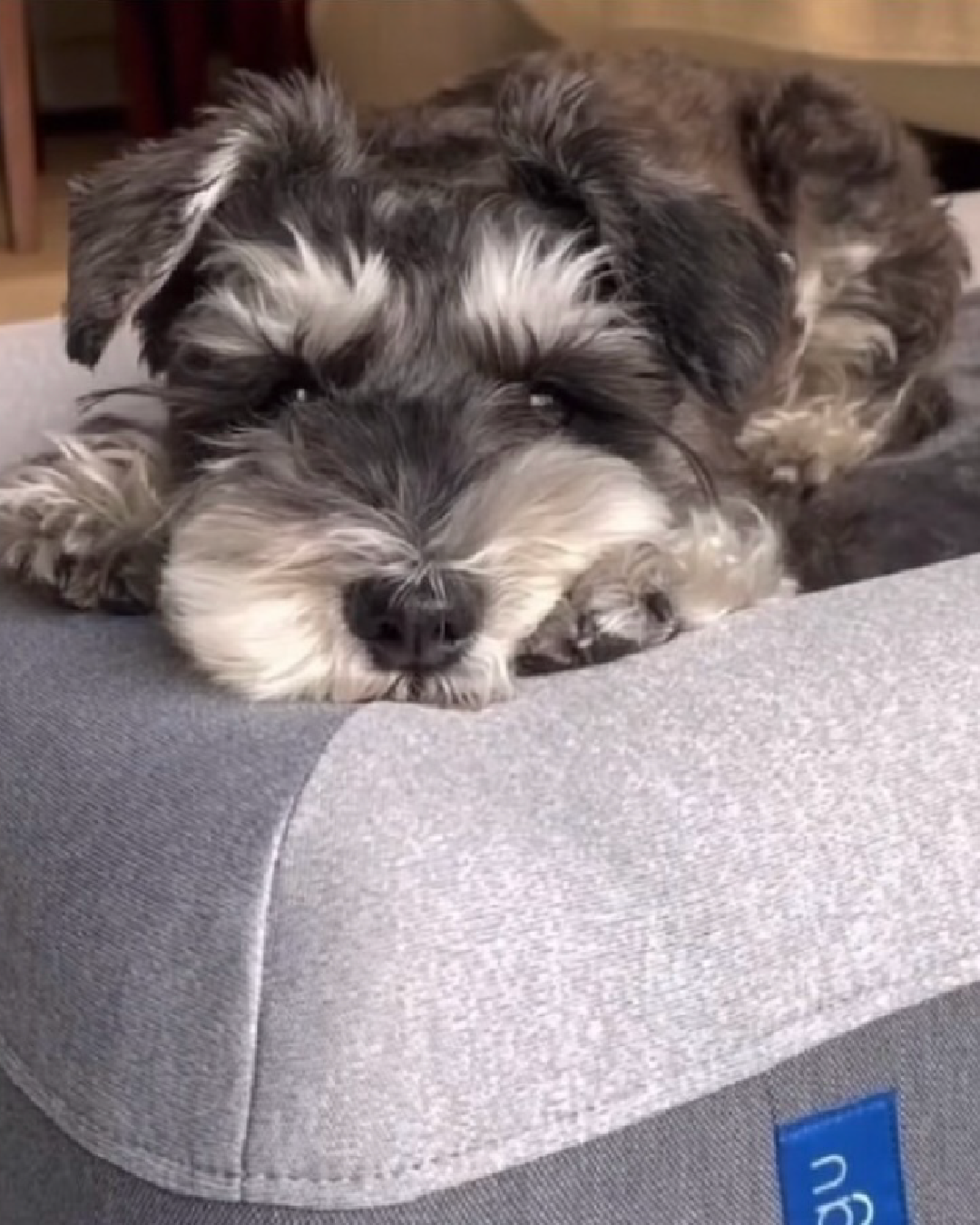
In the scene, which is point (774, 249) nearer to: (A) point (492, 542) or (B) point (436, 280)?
(B) point (436, 280)

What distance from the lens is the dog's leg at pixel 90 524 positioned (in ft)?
4.89

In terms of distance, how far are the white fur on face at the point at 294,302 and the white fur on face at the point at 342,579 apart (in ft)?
0.46

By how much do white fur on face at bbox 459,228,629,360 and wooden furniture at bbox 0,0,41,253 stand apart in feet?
9.02

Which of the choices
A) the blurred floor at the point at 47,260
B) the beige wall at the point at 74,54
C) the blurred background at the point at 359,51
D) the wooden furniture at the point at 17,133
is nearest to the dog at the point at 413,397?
the blurred background at the point at 359,51

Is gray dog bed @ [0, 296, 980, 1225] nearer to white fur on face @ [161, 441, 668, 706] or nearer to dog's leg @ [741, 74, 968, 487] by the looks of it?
white fur on face @ [161, 441, 668, 706]

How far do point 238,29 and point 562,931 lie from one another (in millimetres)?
3871

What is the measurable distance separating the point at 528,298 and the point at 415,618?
32cm

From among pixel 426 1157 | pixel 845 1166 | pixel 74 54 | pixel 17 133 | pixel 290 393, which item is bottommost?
pixel 74 54

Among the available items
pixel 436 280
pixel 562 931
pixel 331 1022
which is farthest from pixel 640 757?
pixel 436 280

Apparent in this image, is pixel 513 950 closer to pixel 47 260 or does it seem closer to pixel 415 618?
pixel 415 618

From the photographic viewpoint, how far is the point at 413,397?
140 centimetres

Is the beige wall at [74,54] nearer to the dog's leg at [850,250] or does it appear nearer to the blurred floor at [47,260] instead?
the blurred floor at [47,260]

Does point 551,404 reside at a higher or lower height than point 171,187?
lower

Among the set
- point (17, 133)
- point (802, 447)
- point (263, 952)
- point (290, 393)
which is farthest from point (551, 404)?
point (17, 133)
